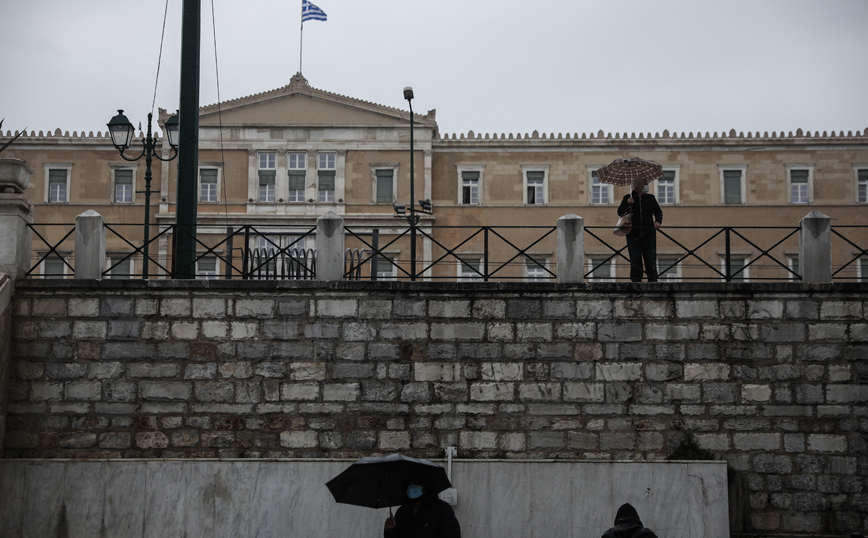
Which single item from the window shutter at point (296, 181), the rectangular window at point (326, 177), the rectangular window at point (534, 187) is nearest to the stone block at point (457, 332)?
the rectangular window at point (326, 177)

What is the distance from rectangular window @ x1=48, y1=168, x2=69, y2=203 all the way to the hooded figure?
33.6 meters

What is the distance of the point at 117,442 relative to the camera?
511 inches

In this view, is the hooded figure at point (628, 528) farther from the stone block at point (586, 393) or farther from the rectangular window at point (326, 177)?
the rectangular window at point (326, 177)

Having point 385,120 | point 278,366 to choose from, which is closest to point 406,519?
point 278,366

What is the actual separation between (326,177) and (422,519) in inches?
1182

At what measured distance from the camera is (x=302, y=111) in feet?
→ 127

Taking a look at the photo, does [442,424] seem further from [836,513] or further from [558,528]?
[836,513]

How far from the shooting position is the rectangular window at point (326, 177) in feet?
128

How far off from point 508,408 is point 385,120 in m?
26.6

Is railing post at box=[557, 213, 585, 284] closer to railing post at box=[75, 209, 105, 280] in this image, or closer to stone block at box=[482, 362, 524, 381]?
stone block at box=[482, 362, 524, 381]

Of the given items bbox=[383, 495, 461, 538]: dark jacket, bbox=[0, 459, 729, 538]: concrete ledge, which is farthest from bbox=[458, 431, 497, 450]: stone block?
bbox=[383, 495, 461, 538]: dark jacket

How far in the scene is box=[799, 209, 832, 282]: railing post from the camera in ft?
43.7

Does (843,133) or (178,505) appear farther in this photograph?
(843,133)

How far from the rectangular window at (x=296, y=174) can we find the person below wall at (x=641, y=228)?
1011 inches
